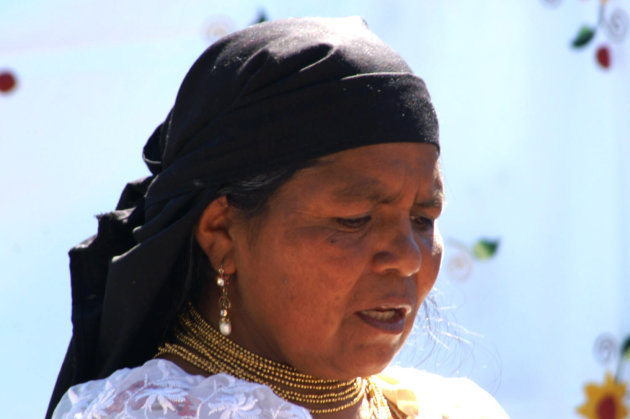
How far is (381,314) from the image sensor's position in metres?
2.10

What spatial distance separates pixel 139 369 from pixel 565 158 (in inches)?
81.1

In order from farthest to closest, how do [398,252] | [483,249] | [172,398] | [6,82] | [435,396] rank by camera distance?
[483,249] < [6,82] < [435,396] < [398,252] < [172,398]

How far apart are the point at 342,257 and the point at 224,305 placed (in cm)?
32

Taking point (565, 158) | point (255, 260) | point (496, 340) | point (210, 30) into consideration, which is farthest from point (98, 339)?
point (565, 158)

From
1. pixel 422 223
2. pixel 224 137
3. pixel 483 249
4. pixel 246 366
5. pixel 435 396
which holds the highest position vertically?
pixel 224 137

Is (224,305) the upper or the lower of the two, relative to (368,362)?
upper

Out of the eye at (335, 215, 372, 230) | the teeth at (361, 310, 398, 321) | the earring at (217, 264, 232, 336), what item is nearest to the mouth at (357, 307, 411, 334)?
the teeth at (361, 310, 398, 321)

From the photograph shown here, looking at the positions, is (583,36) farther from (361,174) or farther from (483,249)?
(361,174)

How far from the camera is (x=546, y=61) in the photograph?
3557 mm

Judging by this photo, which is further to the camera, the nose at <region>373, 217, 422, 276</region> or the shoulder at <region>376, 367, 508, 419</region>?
the shoulder at <region>376, 367, 508, 419</region>

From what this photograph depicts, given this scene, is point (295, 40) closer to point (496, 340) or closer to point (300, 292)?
point (300, 292)

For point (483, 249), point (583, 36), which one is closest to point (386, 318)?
point (483, 249)

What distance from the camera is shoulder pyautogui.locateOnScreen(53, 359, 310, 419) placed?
193cm

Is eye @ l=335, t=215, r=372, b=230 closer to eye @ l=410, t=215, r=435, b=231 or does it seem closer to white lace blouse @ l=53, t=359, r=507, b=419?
eye @ l=410, t=215, r=435, b=231
